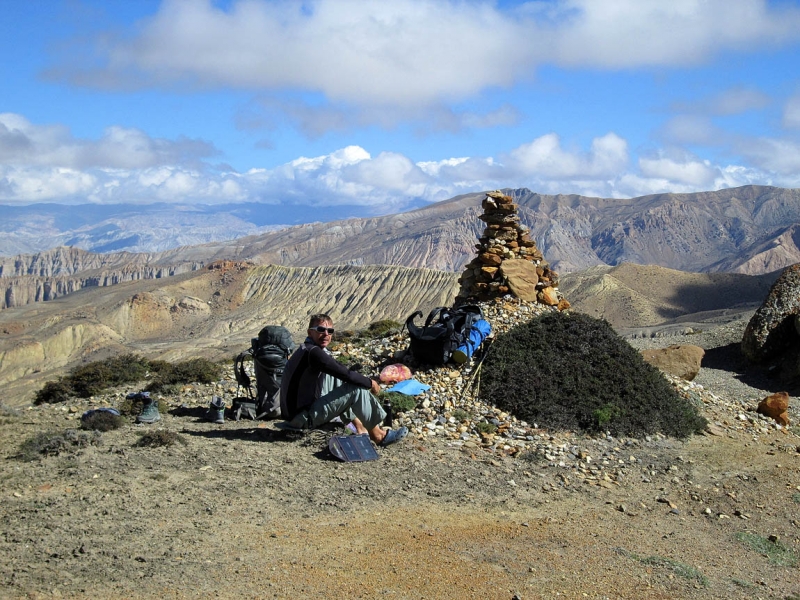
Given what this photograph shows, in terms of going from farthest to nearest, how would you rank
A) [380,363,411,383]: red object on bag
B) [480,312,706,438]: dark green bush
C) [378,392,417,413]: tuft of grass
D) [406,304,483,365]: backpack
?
[406,304,483,365]: backpack, [380,363,411,383]: red object on bag, [480,312,706,438]: dark green bush, [378,392,417,413]: tuft of grass

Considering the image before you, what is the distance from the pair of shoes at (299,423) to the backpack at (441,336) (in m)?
3.73

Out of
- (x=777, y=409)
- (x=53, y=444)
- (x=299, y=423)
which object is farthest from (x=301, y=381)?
(x=777, y=409)

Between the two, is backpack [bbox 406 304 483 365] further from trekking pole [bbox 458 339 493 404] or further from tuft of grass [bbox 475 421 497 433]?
tuft of grass [bbox 475 421 497 433]

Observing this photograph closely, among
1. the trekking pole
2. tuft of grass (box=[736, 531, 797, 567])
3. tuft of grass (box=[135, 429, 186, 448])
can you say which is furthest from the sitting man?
tuft of grass (box=[736, 531, 797, 567])

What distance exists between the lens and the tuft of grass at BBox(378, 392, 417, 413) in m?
10.6

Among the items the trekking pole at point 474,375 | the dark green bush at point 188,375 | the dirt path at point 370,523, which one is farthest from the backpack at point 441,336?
the dark green bush at point 188,375

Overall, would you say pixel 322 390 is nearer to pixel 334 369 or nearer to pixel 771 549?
pixel 334 369

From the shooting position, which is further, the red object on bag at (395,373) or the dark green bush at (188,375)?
the dark green bush at (188,375)

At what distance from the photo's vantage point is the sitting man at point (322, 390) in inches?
320

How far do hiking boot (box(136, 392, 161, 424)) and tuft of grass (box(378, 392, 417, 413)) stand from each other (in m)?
3.26

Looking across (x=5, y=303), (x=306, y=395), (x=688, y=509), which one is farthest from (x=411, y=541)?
(x=5, y=303)

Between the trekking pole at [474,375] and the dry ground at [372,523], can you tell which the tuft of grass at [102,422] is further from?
the trekking pole at [474,375]

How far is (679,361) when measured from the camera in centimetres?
1692

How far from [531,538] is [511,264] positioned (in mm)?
8863
